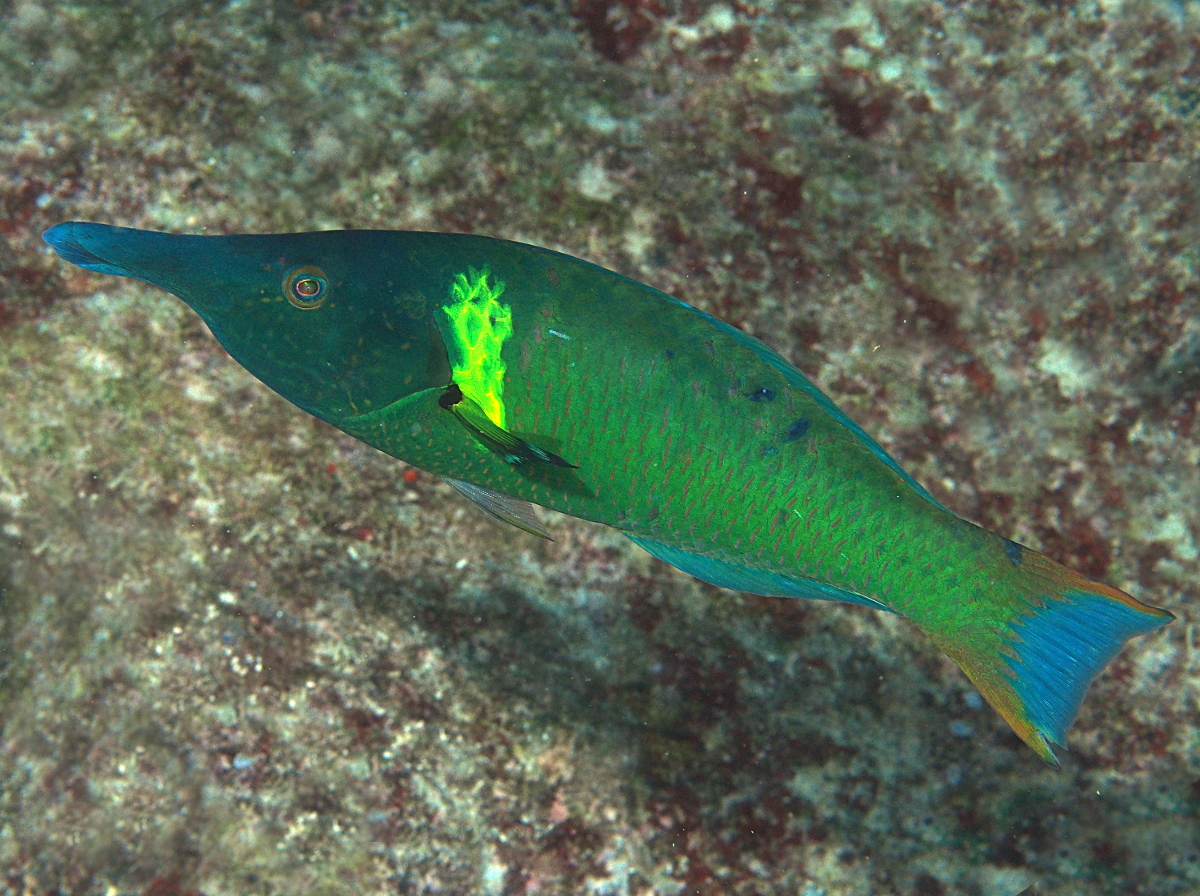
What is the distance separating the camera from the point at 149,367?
296 cm

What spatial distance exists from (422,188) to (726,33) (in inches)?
61.1

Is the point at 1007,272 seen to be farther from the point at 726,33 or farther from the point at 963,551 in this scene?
the point at 963,551

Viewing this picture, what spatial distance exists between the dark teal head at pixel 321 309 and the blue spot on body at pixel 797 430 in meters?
0.77

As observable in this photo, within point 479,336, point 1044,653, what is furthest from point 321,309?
point 1044,653

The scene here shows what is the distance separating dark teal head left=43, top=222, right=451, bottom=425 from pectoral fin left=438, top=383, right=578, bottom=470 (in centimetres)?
6

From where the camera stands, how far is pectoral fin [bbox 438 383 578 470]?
1504 mm

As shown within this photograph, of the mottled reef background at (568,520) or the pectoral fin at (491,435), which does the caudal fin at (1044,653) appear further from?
the mottled reef background at (568,520)

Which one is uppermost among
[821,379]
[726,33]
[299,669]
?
[726,33]

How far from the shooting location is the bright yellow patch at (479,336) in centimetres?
164

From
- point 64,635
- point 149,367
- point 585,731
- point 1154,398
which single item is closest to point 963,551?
point 585,731

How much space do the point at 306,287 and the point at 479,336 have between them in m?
0.40

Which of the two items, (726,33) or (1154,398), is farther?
(726,33)

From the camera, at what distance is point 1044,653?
176 centimetres

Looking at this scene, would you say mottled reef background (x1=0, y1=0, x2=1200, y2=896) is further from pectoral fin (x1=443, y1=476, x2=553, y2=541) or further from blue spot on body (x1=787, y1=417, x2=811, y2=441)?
blue spot on body (x1=787, y1=417, x2=811, y2=441)
